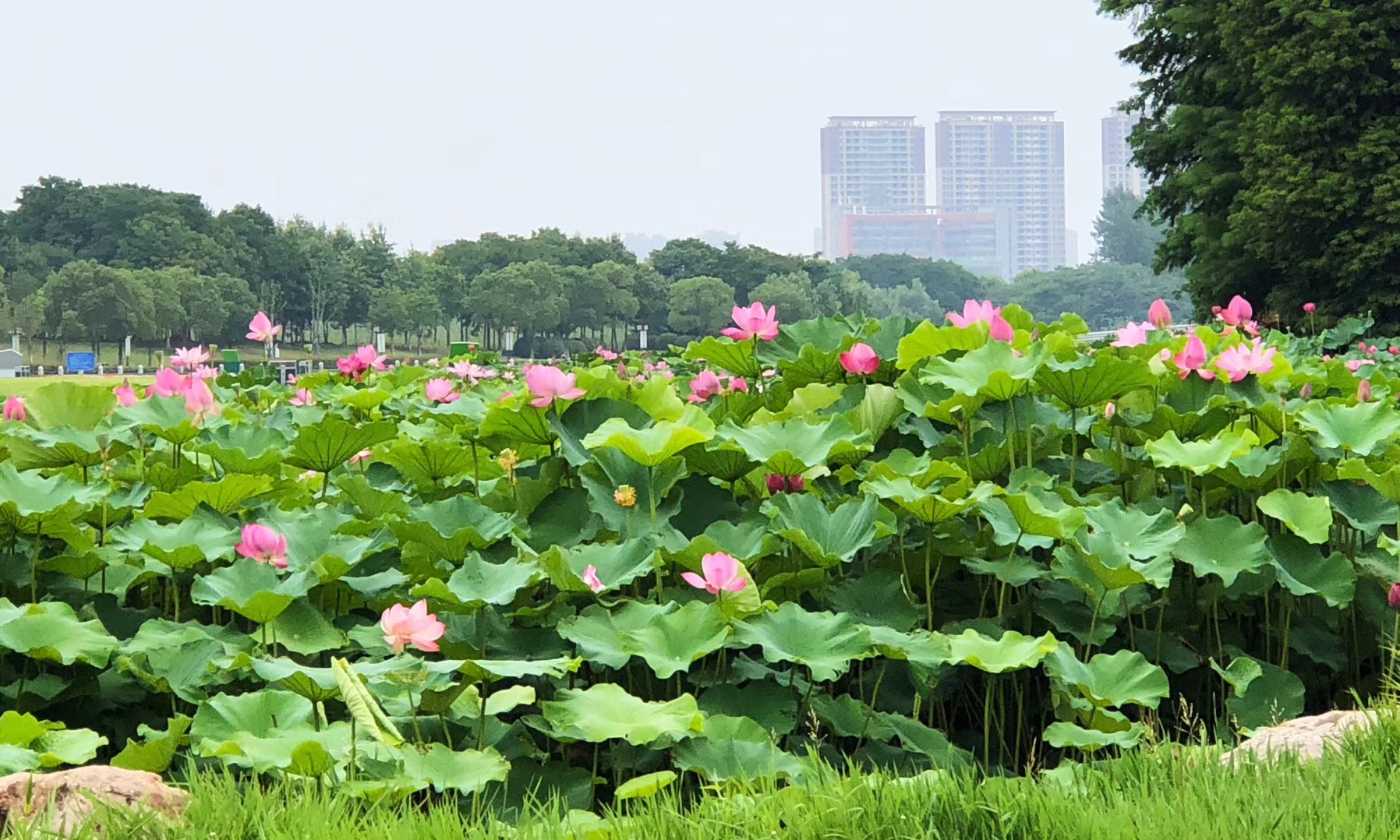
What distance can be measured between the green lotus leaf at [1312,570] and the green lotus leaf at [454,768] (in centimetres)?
129

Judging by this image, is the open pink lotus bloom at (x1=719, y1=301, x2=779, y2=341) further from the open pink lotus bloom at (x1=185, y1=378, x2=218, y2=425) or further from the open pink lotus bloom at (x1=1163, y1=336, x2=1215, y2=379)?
the open pink lotus bloom at (x1=185, y1=378, x2=218, y2=425)

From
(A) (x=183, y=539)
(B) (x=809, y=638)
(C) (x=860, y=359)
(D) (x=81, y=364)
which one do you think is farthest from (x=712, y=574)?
(D) (x=81, y=364)

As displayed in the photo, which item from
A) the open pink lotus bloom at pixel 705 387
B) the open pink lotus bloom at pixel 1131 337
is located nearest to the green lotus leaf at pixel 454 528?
the open pink lotus bloom at pixel 705 387

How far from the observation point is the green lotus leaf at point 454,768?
151cm

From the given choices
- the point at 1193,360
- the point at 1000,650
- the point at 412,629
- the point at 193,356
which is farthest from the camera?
the point at 193,356

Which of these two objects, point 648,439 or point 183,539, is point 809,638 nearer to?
point 648,439

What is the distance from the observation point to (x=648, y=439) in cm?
199

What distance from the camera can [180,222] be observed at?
216ft

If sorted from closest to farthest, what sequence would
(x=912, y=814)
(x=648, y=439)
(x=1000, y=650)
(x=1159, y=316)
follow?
(x=912, y=814), (x=1000, y=650), (x=648, y=439), (x=1159, y=316)

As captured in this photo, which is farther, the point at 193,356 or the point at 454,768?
the point at 193,356

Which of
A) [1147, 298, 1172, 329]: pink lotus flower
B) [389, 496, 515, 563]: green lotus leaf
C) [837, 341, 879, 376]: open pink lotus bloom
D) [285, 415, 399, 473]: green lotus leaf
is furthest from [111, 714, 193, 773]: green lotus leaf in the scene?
[1147, 298, 1172, 329]: pink lotus flower

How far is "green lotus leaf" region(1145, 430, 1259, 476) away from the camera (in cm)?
213

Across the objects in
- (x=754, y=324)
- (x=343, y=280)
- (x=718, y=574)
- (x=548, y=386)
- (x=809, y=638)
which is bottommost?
(x=809, y=638)

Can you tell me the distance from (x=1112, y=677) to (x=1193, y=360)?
913mm
